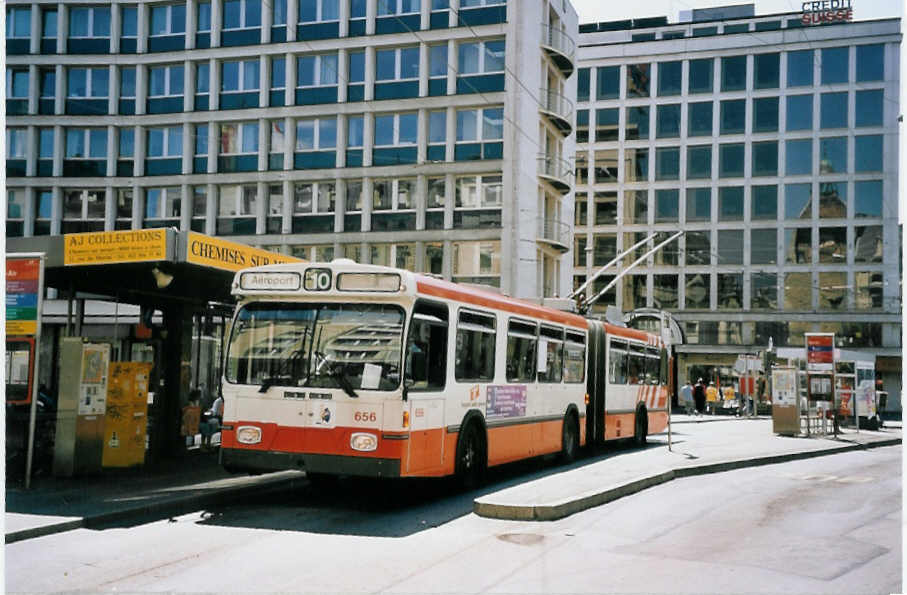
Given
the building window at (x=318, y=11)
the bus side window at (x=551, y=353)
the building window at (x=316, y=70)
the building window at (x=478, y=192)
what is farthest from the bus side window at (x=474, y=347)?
the building window at (x=318, y=11)

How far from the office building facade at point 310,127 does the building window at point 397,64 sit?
6 centimetres

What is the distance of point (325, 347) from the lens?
1148 cm

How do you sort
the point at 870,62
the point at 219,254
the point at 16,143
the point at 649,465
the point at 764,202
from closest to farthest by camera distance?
the point at 219,254, the point at 649,465, the point at 16,143, the point at 870,62, the point at 764,202

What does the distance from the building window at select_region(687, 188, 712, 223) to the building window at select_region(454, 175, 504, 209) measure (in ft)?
82.7

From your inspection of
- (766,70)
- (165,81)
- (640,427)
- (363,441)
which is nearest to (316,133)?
(165,81)

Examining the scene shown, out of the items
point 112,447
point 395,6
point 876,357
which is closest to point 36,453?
point 112,447

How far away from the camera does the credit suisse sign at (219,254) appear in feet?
45.4

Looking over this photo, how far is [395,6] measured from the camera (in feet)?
Answer: 150

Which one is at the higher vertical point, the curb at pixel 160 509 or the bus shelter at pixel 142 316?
the bus shelter at pixel 142 316

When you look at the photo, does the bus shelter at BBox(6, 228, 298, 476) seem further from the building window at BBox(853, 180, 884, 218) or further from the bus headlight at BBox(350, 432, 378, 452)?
the building window at BBox(853, 180, 884, 218)

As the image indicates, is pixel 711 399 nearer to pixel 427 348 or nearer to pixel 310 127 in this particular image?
pixel 310 127

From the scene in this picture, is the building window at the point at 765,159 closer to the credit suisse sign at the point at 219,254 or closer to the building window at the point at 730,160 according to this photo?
the building window at the point at 730,160

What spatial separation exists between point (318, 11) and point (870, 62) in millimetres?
34335

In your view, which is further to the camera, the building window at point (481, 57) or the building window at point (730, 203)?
the building window at point (730, 203)
